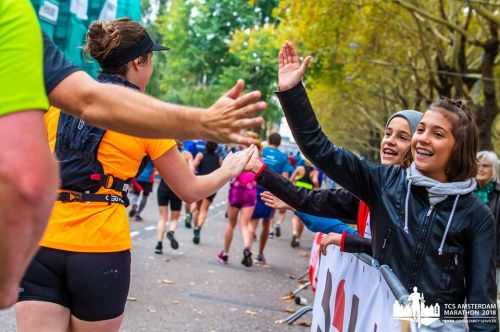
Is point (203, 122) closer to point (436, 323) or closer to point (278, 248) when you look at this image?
point (436, 323)

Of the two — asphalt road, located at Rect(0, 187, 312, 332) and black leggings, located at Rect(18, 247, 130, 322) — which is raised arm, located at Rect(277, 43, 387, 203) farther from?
asphalt road, located at Rect(0, 187, 312, 332)

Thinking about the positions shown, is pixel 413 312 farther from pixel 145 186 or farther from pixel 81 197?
pixel 145 186

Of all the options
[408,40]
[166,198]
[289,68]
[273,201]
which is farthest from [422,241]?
[408,40]

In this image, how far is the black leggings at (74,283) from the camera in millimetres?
2646

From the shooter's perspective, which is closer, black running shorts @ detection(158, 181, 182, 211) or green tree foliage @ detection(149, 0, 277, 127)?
black running shorts @ detection(158, 181, 182, 211)

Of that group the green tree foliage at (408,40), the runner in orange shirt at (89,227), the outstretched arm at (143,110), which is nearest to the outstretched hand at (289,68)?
the runner in orange shirt at (89,227)

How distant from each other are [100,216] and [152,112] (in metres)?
1.23

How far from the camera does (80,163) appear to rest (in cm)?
272

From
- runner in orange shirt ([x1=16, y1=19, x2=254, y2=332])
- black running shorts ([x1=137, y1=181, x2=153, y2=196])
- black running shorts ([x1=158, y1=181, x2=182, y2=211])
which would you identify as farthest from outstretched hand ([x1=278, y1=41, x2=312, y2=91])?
black running shorts ([x1=137, y1=181, x2=153, y2=196])

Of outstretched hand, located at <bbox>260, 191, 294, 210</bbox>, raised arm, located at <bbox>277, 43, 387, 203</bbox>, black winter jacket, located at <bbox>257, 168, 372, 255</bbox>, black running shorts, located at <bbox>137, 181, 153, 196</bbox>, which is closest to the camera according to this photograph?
raised arm, located at <bbox>277, 43, 387, 203</bbox>

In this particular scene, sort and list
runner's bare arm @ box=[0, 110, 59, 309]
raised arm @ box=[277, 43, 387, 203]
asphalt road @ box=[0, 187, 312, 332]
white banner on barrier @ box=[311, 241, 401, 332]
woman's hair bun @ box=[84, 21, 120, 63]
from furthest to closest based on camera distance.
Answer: asphalt road @ box=[0, 187, 312, 332] → raised arm @ box=[277, 43, 387, 203] → woman's hair bun @ box=[84, 21, 120, 63] → white banner on barrier @ box=[311, 241, 401, 332] → runner's bare arm @ box=[0, 110, 59, 309]

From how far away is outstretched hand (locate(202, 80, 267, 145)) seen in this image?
1.65 m

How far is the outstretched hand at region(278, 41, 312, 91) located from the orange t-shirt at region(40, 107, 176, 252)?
0.65 metres

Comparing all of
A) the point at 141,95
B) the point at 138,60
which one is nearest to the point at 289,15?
the point at 138,60
